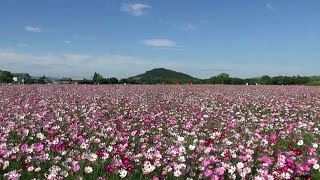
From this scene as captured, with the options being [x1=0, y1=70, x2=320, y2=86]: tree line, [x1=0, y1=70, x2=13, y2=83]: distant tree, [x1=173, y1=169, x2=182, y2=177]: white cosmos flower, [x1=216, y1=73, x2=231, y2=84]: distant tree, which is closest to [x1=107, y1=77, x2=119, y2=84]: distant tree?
[x1=0, y1=70, x2=320, y2=86]: tree line

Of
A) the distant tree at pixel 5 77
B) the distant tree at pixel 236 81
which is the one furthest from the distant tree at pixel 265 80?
the distant tree at pixel 5 77

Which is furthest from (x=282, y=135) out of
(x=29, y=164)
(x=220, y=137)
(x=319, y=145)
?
(x=29, y=164)

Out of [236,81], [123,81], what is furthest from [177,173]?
[236,81]

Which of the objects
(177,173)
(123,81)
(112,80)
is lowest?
(177,173)

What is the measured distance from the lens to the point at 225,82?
5788 cm

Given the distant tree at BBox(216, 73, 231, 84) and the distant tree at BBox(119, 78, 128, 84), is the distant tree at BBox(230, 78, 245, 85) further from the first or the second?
the distant tree at BBox(119, 78, 128, 84)

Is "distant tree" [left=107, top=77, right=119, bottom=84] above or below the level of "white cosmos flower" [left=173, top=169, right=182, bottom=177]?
above

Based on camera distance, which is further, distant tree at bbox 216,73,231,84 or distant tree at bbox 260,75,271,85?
distant tree at bbox 216,73,231,84

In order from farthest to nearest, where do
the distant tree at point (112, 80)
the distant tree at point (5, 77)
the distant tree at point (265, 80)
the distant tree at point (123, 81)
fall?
the distant tree at point (265, 80) < the distant tree at point (123, 81) < the distant tree at point (112, 80) < the distant tree at point (5, 77)

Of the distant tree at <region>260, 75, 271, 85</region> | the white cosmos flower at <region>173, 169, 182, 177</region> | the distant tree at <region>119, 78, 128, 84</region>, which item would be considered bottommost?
the white cosmos flower at <region>173, 169, 182, 177</region>

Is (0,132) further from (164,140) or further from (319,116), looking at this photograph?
(319,116)

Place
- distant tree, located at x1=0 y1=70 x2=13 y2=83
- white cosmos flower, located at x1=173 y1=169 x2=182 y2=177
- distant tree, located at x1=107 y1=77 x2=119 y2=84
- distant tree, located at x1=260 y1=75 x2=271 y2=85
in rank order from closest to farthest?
1. white cosmos flower, located at x1=173 y1=169 x2=182 y2=177
2. distant tree, located at x1=0 y1=70 x2=13 y2=83
3. distant tree, located at x1=107 y1=77 x2=119 y2=84
4. distant tree, located at x1=260 y1=75 x2=271 y2=85

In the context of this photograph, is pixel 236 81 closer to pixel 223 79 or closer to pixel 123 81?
pixel 223 79

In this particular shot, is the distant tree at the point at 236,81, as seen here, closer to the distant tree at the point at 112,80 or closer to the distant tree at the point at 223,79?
the distant tree at the point at 223,79
